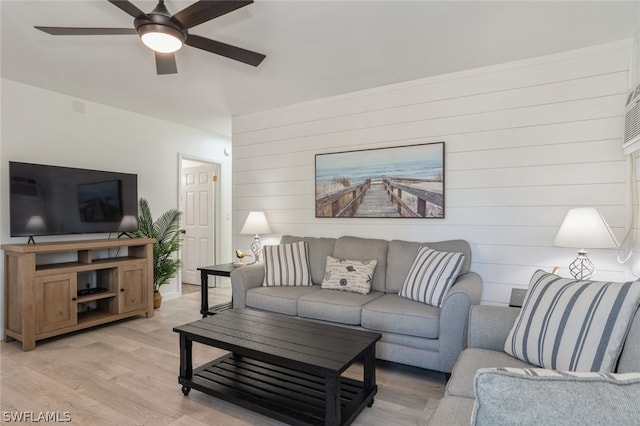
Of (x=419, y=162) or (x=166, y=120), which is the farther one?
(x=166, y=120)

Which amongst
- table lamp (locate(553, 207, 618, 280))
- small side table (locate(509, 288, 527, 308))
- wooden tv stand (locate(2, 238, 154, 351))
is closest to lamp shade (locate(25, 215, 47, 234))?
wooden tv stand (locate(2, 238, 154, 351))

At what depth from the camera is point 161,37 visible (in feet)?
6.54

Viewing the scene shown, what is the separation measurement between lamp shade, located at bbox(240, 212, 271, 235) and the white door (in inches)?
69.3

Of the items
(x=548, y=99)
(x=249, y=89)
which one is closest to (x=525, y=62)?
(x=548, y=99)

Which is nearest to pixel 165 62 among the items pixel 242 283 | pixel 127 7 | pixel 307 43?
pixel 127 7

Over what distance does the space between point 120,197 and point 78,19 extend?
210 cm

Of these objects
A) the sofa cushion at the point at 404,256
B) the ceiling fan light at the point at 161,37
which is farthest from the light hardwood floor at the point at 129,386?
the ceiling fan light at the point at 161,37

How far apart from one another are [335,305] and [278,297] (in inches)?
22.6

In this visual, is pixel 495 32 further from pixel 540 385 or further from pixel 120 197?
pixel 120 197

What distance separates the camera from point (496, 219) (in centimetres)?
302

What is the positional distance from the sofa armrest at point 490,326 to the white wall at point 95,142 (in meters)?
3.98

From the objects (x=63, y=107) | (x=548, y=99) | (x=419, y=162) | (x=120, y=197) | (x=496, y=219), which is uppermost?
(x=63, y=107)

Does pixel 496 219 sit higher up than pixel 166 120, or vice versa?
pixel 166 120

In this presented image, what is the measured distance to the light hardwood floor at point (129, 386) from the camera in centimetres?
205
